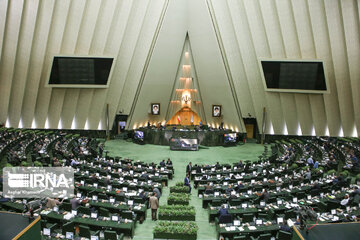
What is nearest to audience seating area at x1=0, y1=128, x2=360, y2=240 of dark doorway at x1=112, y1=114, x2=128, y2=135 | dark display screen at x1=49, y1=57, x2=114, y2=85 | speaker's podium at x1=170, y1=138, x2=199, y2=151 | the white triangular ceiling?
dark display screen at x1=49, y1=57, x2=114, y2=85

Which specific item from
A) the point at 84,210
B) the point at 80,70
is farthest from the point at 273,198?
the point at 80,70

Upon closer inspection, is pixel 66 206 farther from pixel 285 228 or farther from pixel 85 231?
pixel 285 228

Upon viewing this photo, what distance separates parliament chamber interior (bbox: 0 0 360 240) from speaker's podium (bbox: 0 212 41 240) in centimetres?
480

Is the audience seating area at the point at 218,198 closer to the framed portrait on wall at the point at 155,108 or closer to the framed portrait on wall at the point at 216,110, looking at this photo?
the framed portrait on wall at the point at 216,110

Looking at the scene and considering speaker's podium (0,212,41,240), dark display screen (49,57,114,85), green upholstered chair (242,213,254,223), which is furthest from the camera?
dark display screen (49,57,114,85)

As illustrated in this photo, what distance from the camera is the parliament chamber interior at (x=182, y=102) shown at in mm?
11969

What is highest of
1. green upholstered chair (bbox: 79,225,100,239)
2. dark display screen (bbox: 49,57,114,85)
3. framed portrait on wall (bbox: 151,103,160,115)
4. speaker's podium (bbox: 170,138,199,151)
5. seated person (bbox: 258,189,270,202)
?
dark display screen (bbox: 49,57,114,85)

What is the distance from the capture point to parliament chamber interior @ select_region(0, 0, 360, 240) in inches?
471

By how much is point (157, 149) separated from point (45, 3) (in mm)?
15105

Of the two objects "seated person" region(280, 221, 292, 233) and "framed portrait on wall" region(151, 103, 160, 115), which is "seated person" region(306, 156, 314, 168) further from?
"framed portrait on wall" region(151, 103, 160, 115)

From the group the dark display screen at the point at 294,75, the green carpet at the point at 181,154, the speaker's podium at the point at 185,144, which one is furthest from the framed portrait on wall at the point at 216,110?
the dark display screen at the point at 294,75

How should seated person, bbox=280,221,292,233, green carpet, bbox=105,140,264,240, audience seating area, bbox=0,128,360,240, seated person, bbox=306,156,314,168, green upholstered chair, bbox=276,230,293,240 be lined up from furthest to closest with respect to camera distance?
green carpet, bbox=105,140,264,240, seated person, bbox=306,156,314,168, audience seating area, bbox=0,128,360,240, seated person, bbox=280,221,292,233, green upholstered chair, bbox=276,230,293,240

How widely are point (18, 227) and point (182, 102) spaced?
29.2m

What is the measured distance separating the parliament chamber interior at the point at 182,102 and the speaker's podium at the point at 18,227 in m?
4.80
